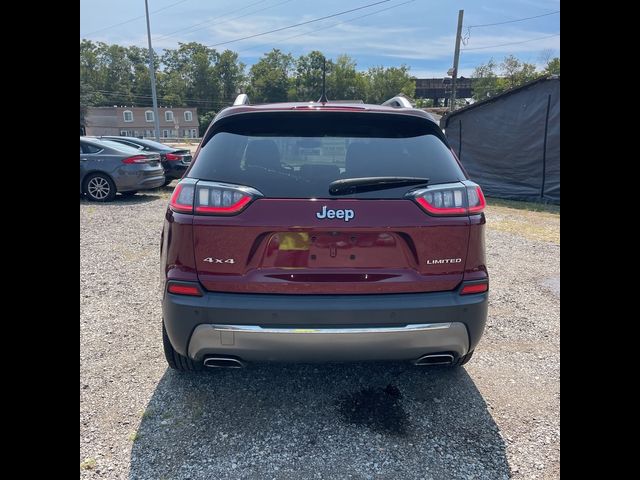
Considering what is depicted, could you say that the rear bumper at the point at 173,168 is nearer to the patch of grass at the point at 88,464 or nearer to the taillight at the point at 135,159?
the taillight at the point at 135,159

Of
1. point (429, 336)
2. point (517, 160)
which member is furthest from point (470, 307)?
point (517, 160)

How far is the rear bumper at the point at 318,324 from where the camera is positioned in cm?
205

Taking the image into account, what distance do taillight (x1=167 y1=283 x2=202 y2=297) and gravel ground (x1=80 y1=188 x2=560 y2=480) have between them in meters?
0.84

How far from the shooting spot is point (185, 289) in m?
2.11

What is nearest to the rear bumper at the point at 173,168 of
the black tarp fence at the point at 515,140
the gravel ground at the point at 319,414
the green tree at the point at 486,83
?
the black tarp fence at the point at 515,140

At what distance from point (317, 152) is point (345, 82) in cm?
8556

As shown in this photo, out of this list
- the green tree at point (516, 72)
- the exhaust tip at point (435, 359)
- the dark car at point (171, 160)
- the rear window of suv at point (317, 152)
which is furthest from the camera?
the green tree at point (516, 72)

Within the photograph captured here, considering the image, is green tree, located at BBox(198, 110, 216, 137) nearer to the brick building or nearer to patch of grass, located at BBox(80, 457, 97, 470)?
the brick building

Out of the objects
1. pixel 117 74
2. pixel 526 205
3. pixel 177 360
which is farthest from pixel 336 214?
pixel 117 74

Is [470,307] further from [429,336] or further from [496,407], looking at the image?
[496,407]

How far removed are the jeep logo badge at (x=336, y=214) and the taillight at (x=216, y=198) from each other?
319 mm

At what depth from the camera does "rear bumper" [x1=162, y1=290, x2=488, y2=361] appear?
2055mm

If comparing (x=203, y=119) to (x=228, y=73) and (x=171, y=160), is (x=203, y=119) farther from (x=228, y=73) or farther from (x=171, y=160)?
(x=171, y=160)

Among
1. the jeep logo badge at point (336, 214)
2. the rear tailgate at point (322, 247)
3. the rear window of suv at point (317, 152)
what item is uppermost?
the rear window of suv at point (317, 152)
